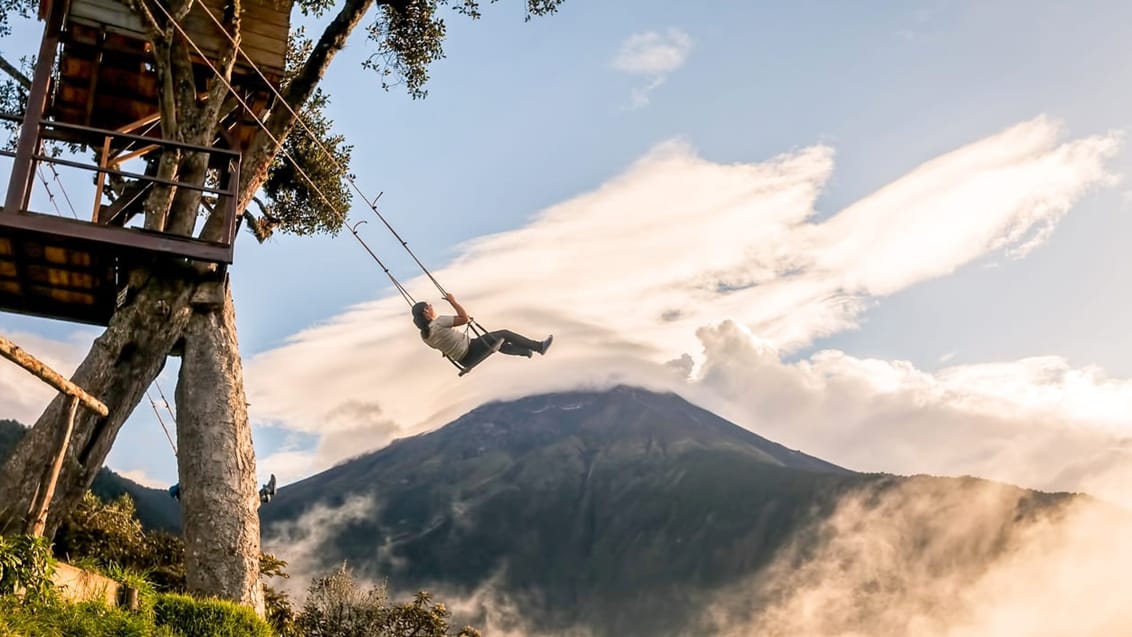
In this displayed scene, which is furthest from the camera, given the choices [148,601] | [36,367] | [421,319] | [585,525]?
[585,525]

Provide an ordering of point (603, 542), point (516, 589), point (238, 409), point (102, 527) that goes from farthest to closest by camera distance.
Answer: point (603, 542)
point (516, 589)
point (102, 527)
point (238, 409)

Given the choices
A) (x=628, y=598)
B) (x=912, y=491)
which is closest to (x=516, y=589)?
(x=628, y=598)

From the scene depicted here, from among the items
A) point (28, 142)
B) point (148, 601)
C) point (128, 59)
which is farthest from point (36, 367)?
point (128, 59)

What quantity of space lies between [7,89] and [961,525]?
144859 mm

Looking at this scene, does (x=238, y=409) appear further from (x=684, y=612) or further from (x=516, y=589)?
(x=516, y=589)

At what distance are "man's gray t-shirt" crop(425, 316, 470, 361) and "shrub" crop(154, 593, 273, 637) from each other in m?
6.05

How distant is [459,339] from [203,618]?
6.95m

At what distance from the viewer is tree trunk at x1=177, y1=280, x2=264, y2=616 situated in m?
12.8

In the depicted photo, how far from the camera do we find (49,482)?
1080 cm

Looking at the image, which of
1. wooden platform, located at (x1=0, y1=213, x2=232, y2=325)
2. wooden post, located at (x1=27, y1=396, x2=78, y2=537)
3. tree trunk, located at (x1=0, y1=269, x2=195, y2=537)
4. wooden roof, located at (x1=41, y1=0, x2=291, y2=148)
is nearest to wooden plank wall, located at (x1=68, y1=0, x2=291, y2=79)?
wooden roof, located at (x1=41, y1=0, x2=291, y2=148)

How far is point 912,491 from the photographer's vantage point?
501ft

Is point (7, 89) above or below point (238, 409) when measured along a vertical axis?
above

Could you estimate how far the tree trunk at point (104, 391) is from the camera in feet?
39.8

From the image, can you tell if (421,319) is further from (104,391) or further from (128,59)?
(128,59)
